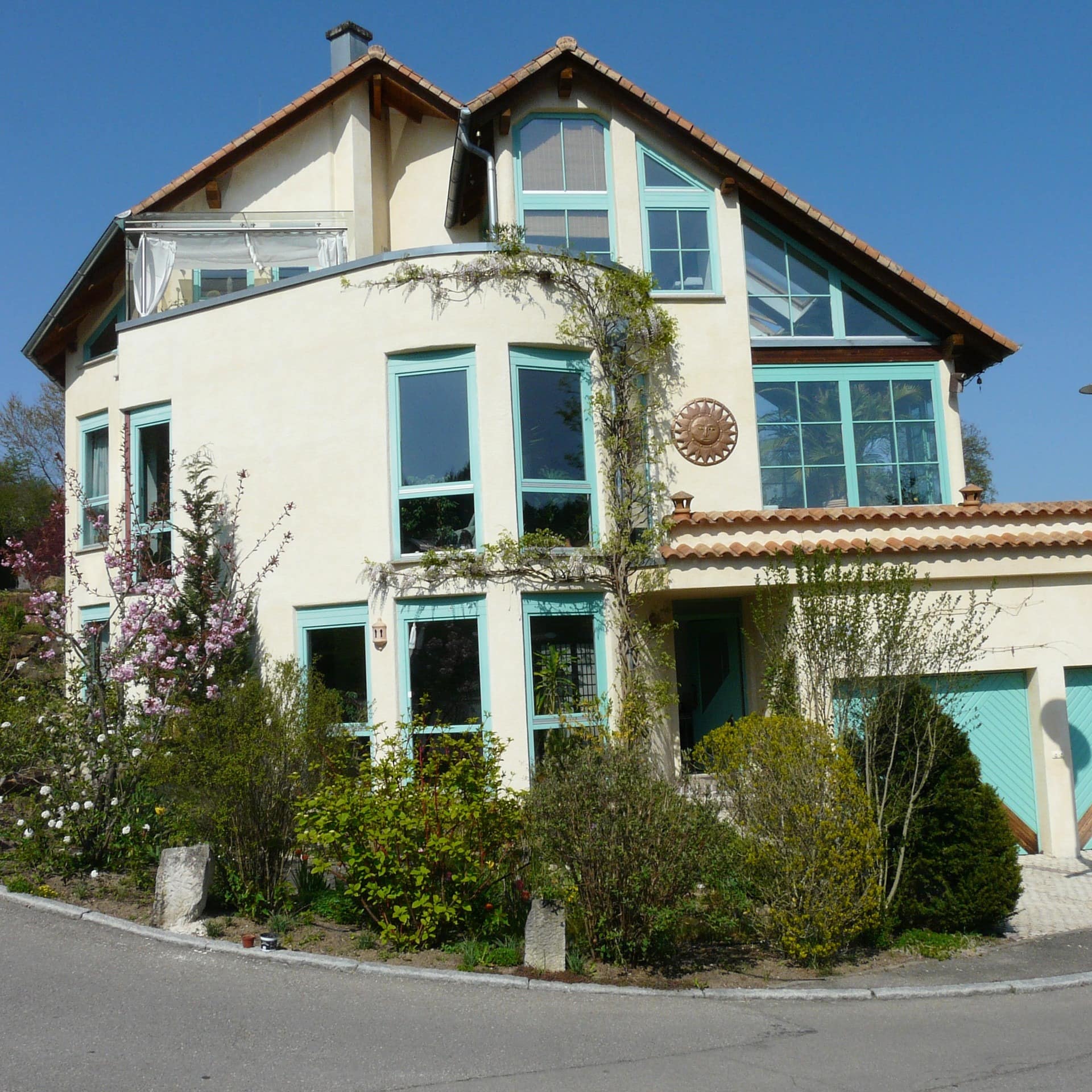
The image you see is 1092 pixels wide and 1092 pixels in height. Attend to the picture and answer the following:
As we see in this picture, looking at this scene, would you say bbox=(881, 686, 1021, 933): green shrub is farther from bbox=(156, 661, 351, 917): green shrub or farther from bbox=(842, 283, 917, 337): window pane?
bbox=(842, 283, 917, 337): window pane

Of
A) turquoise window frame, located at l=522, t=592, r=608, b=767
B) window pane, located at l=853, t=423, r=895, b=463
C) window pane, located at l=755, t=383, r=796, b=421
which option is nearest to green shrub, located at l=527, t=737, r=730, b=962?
turquoise window frame, located at l=522, t=592, r=608, b=767

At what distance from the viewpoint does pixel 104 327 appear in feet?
57.5

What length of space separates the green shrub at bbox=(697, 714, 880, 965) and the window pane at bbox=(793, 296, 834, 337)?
7918 millimetres

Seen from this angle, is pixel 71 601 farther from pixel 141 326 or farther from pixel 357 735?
pixel 357 735

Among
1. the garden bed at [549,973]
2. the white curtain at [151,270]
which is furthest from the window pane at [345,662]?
the white curtain at [151,270]

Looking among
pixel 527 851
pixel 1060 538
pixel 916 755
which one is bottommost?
pixel 527 851

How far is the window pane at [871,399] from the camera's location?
1580 cm

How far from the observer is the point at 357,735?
1261 cm

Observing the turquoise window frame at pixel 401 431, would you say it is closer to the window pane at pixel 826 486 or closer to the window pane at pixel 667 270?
the window pane at pixel 667 270

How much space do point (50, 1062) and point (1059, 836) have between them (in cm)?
1110

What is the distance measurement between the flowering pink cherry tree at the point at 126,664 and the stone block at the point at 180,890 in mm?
1097

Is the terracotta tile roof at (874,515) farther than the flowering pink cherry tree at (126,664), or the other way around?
the terracotta tile roof at (874,515)

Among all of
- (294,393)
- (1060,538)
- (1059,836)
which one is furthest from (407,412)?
(1059,836)

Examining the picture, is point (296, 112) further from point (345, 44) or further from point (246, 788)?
point (246, 788)
